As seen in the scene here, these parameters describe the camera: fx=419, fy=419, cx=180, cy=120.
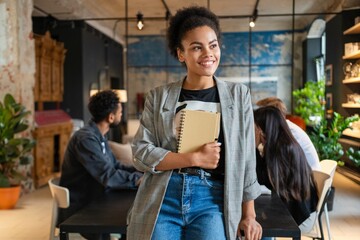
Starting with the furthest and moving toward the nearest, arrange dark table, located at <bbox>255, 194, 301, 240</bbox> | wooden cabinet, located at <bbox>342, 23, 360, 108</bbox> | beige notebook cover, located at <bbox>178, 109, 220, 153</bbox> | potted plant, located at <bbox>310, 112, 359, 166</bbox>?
wooden cabinet, located at <bbox>342, 23, 360, 108</bbox> → potted plant, located at <bbox>310, 112, 359, 166</bbox> → dark table, located at <bbox>255, 194, 301, 240</bbox> → beige notebook cover, located at <bbox>178, 109, 220, 153</bbox>

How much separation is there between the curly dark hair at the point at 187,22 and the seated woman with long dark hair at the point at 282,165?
3.99 ft

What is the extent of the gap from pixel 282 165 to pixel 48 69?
6157 mm

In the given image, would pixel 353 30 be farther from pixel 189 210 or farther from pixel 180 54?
pixel 189 210

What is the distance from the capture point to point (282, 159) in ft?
8.34

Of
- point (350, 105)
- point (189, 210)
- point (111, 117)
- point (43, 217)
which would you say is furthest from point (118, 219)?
point (350, 105)

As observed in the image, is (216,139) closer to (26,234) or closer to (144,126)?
(144,126)

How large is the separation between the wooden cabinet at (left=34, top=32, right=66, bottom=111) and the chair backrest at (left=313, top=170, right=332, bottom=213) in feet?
18.8

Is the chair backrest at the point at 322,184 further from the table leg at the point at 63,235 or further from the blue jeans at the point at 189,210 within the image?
the table leg at the point at 63,235

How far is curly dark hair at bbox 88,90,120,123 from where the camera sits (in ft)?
9.96

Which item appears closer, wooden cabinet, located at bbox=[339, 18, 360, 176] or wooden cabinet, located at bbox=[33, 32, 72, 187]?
wooden cabinet, located at bbox=[33, 32, 72, 187]

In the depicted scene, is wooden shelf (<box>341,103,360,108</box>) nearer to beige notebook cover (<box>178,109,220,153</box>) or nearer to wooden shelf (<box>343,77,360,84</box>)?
wooden shelf (<box>343,77,360,84</box>)

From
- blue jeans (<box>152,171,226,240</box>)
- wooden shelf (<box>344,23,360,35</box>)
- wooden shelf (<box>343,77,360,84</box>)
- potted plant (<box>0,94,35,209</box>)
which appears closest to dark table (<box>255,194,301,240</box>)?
blue jeans (<box>152,171,226,240</box>)

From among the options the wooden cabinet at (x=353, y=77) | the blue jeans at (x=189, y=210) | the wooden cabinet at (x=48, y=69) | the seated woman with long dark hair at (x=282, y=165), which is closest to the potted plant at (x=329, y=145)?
the wooden cabinet at (x=353, y=77)

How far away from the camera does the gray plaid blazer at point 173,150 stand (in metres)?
1.32
